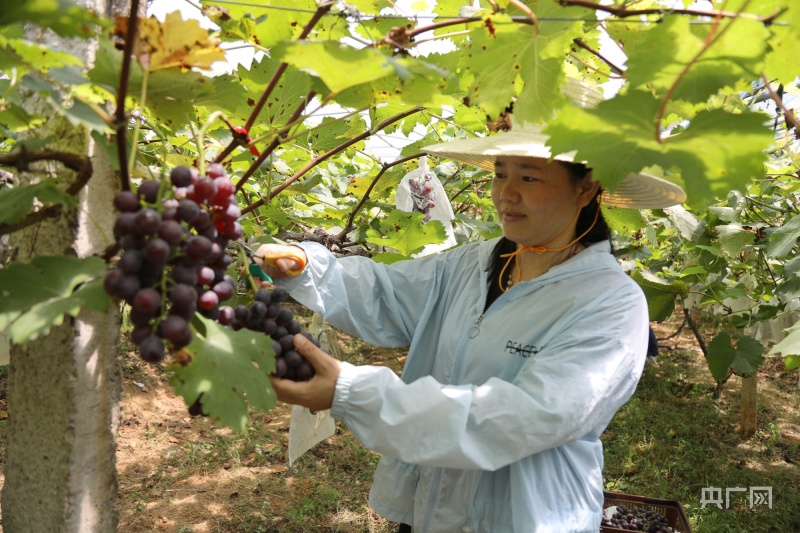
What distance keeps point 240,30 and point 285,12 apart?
0.11m

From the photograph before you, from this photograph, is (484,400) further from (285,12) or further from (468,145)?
(285,12)

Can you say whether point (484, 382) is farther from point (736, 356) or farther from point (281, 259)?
point (736, 356)

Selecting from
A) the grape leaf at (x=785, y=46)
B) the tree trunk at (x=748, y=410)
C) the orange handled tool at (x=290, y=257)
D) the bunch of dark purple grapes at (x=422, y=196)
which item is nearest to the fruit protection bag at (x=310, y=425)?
the orange handled tool at (x=290, y=257)

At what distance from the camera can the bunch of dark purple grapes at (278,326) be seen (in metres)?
1.16

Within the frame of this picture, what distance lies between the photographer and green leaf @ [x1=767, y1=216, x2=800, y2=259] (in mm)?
2811

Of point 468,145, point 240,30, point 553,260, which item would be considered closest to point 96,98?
point 240,30

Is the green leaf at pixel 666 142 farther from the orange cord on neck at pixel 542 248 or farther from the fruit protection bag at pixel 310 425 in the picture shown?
the fruit protection bag at pixel 310 425

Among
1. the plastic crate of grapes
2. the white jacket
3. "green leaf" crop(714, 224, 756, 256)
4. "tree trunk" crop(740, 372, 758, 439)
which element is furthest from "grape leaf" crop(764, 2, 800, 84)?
"tree trunk" crop(740, 372, 758, 439)

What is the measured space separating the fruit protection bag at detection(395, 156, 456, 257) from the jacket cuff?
1.60 meters

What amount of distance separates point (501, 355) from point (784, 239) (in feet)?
6.32

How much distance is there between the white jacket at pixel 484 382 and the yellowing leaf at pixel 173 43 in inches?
25.8

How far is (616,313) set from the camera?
5.03 ft

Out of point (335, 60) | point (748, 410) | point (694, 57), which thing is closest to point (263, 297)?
point (335, 60)

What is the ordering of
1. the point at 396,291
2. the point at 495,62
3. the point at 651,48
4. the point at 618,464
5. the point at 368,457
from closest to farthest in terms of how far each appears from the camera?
the point at 651,48, the point at 495,62, the point at 396,291, the point at 368,457, the point at 618,464
